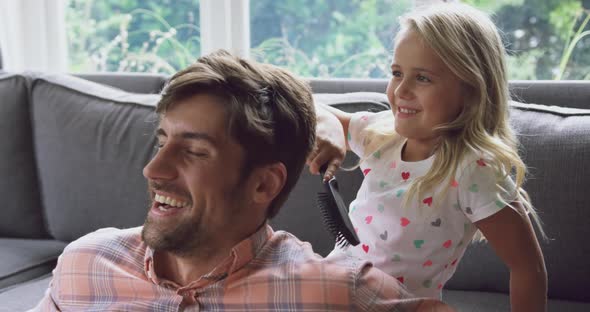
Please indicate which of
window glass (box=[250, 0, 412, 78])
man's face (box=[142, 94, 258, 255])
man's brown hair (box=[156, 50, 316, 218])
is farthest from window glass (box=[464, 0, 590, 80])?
man's face (box=[142, 94, 258, 255])

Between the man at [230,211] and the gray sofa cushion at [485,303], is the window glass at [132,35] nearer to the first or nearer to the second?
the gray sofa cushion at [485,303]

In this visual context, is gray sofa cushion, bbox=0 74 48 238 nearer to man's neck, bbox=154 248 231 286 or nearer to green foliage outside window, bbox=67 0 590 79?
green foliage outside window, bbox=67 0 590 79

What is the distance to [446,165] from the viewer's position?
1.49m

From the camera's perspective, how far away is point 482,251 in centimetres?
192

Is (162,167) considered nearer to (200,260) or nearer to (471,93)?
(200,260)

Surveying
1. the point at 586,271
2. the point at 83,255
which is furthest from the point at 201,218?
the point at 586,271

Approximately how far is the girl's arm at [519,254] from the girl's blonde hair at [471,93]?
5 cm

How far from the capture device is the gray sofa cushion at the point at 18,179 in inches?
96.4

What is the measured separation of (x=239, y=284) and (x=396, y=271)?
0.33 m

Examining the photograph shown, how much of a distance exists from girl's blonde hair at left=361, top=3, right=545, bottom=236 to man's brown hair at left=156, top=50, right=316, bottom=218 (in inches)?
9.7

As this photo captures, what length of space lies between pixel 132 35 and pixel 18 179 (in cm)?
110

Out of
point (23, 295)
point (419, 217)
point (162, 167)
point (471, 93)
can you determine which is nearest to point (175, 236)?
point (162, 167)

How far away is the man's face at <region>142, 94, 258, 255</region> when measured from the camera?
1.38m

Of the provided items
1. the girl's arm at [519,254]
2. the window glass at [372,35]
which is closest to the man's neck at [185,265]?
the girl's arm at [519,254]
